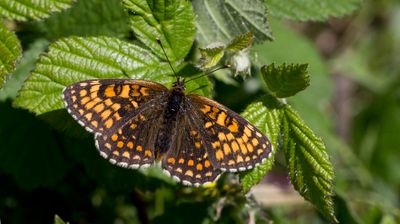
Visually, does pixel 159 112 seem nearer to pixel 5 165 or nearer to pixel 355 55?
pixel 5 165

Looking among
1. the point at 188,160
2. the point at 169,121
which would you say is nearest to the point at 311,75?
the point at 169,121

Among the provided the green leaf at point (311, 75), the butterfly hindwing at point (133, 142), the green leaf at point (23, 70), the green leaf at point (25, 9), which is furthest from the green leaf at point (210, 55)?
the green leaf at point (311, 75)

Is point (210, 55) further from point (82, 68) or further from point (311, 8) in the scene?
point (311, 8)

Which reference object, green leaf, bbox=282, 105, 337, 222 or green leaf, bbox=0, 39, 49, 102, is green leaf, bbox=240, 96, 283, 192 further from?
green leaf, bbox=0, 39, 49, 102

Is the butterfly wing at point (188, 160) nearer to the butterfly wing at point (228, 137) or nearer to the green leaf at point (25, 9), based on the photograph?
the butterfly wing at point (228, 137)

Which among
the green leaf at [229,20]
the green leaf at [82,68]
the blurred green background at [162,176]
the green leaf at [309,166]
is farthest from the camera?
the blurred green background at [162,176]

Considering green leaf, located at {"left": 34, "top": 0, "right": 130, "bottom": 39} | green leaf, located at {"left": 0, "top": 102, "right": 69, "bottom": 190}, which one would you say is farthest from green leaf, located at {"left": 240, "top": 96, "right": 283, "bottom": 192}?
green leaf, located at {"left": 0, "top": 102, "right": 69, "bottom": 190}
